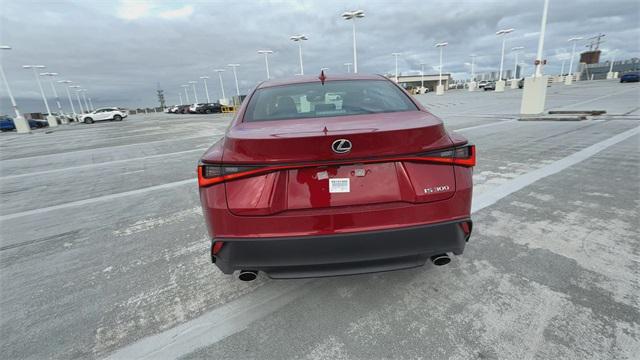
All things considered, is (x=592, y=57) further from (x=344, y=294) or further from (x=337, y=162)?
(x=337, y=162)

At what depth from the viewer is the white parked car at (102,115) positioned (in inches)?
1522

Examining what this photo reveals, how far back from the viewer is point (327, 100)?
2598 millimetres

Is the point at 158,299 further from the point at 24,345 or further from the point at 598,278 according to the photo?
the point at 598,278

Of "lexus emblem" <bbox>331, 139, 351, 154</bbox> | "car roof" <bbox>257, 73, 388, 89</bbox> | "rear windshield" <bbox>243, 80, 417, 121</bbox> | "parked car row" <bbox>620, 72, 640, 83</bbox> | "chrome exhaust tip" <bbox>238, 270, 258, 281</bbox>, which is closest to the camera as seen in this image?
"lexus emblem" <bbox>331, 139, 351, 154</bbox>

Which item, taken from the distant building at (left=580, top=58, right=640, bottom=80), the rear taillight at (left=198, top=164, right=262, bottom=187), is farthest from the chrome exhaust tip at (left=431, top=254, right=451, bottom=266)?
the distant building at (left=580, top=58, right=640, bottom=80)

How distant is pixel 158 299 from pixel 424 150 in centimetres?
221

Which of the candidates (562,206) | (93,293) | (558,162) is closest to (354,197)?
(93,293)

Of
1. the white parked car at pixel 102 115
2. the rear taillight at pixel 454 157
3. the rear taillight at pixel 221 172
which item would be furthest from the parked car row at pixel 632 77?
the white parked car at pixel 102 115

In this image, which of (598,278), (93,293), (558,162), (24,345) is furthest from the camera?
(558,162)

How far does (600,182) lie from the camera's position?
14.1 feet

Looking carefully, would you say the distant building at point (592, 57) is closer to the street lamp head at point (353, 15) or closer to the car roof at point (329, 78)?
the street lamp head at point (353, 15)

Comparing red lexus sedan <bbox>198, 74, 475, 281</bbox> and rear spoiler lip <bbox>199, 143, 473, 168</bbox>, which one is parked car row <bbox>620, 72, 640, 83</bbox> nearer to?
red lexus sedan <bbox>198, 74, 475, 281</bbox>

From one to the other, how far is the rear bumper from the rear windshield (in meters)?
0.95

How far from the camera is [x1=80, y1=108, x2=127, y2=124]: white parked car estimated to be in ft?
127
